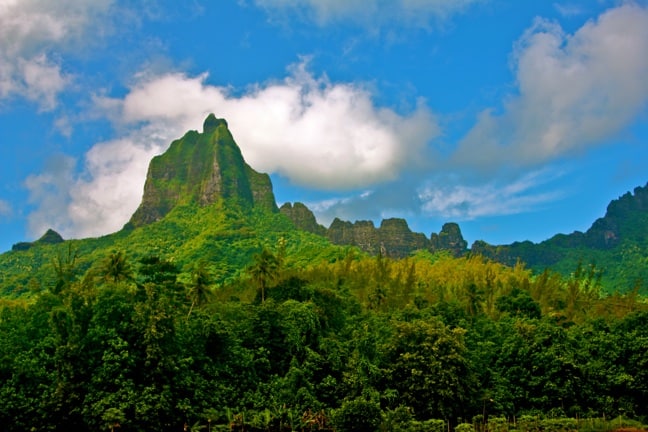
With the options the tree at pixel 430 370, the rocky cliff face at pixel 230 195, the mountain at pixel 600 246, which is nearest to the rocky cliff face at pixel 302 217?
the rocky cliff face at pixel 230 195

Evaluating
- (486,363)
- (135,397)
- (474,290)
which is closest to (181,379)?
(135,397)

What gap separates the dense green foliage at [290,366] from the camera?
2309cm

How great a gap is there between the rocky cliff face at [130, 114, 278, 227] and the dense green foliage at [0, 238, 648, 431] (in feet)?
316

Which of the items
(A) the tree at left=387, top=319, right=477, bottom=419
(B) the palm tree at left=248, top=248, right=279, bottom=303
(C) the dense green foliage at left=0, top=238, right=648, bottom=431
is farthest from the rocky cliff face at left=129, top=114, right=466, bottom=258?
(A) the tree at left=387, top=319, right=477, bottom=419

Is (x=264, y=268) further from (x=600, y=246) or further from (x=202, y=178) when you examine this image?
(x=600, y=246)

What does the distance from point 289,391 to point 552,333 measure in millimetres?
14956

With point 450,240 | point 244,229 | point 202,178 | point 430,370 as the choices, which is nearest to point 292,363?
point 430,370

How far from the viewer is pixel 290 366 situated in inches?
1105

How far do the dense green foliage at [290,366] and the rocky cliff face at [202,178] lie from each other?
96.3 metres

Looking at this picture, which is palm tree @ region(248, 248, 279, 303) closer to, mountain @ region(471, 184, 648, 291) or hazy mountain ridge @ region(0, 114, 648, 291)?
hazy mountain ridge @ region(0, 114, 648, 291)

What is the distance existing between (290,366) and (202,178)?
111 m

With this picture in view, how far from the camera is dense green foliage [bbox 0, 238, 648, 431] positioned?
75.8ft

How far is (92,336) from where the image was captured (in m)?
23.5

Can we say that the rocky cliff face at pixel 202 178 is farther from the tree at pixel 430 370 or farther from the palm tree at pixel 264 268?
the tree at pixel 430 370
